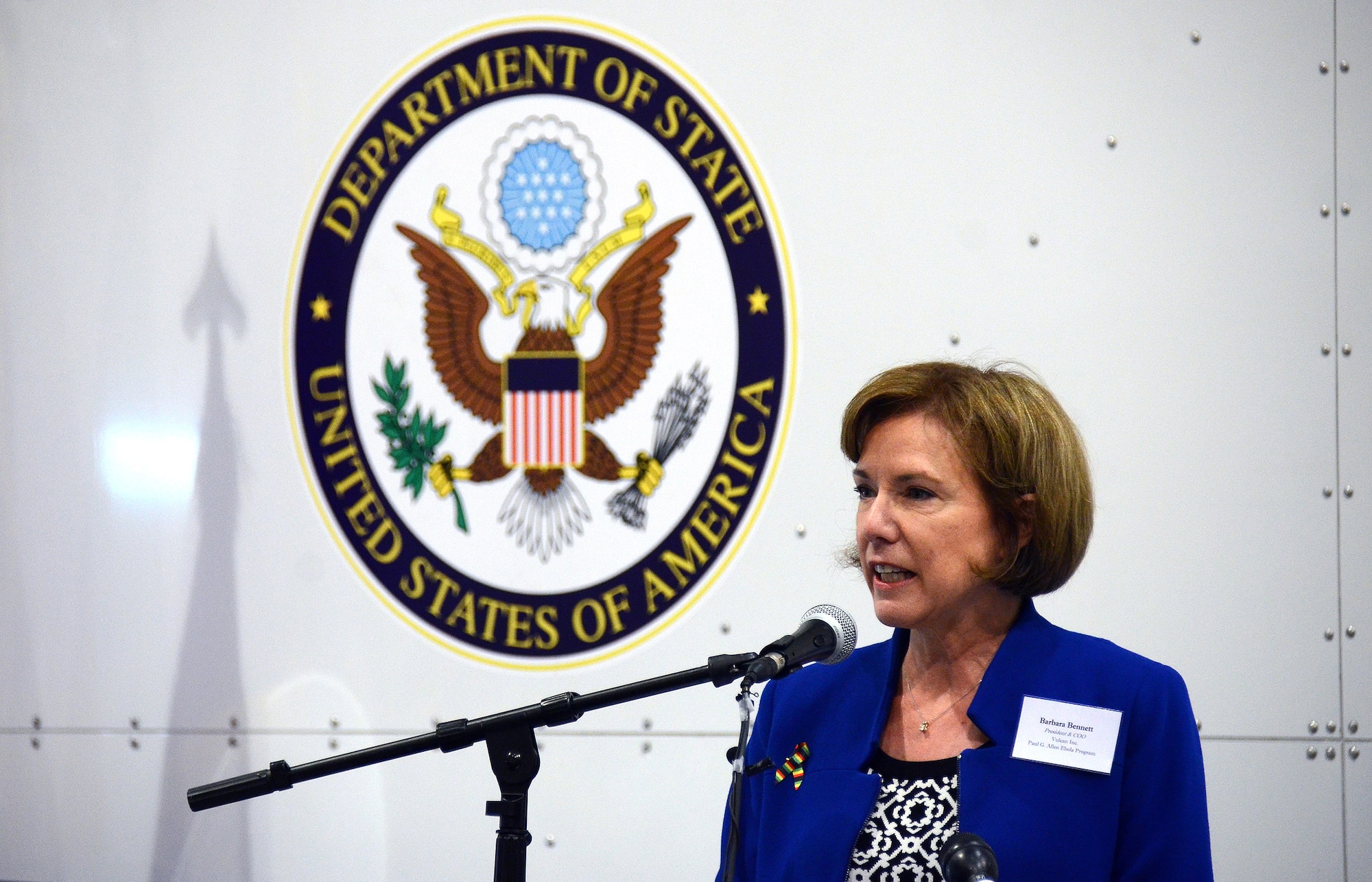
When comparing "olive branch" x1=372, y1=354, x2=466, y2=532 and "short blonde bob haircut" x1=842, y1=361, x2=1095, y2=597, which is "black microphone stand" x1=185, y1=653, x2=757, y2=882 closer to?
"short blonde bob haircut" x1=842, y1=361, x2=1095, y2=597

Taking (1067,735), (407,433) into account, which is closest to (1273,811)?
(1067,735)

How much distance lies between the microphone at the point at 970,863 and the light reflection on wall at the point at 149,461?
1.71m

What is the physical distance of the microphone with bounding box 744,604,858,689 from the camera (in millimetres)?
1310

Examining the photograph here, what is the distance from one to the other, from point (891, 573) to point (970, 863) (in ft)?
1.87

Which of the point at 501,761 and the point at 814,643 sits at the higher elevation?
the point at 814,643

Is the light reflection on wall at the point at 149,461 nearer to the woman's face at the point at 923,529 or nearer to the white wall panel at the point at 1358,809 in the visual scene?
the woman's face at the point at 923,529

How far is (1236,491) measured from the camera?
6.26ft

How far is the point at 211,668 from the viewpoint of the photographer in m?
2.17

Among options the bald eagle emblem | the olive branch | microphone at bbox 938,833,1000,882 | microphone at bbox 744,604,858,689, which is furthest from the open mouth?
the olive branch

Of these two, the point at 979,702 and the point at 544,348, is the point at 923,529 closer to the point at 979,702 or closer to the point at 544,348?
the point at 979,702

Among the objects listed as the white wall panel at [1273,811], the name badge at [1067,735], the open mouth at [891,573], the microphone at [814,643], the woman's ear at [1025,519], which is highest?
the woman's ear at [1025,519]

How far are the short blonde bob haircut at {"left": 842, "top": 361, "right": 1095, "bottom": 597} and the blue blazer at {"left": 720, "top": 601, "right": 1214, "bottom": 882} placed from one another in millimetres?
96

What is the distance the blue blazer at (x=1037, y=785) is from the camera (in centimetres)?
133

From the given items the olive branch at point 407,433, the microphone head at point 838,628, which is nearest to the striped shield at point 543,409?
the olive branch at point 407,433
